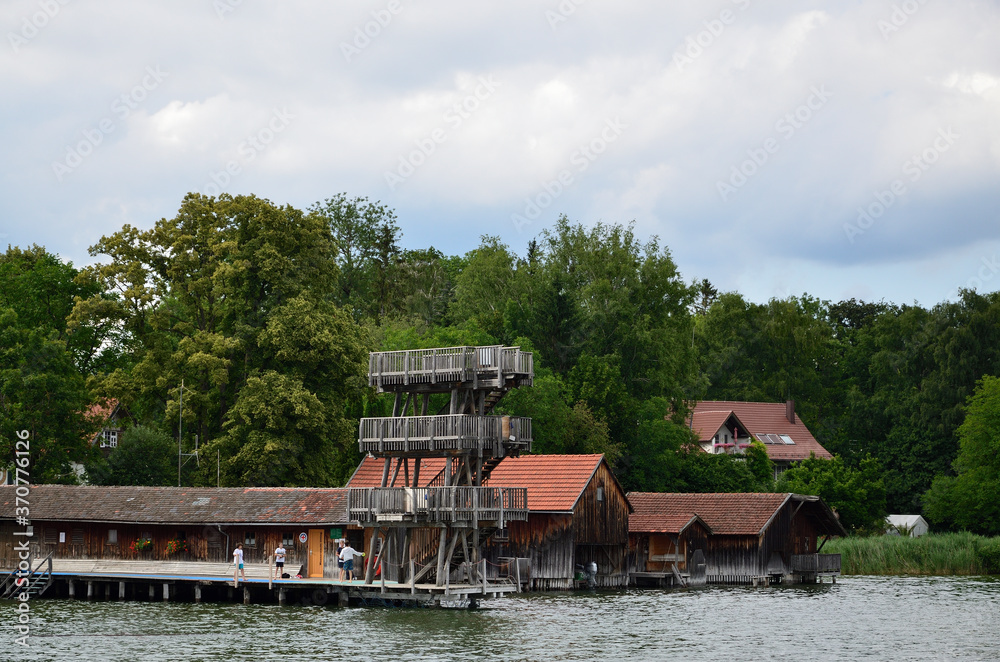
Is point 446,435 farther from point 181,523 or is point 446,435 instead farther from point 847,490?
point 847,490

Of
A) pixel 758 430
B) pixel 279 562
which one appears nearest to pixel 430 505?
pixel 279 562

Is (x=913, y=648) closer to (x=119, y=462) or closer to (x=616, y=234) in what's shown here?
(x=119, y=462)

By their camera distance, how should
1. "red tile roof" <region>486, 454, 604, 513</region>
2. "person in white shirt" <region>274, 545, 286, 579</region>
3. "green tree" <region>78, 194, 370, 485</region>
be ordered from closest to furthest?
"person in white shirt" <region>274, 545, 286, 579</region> → "red tile roof" <region>486, 454, 604, 513</region> → "green tree" <region>78, 194, 370, 485</region>

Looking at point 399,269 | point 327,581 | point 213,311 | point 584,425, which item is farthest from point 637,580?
point 399,269

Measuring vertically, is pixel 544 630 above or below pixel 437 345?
below

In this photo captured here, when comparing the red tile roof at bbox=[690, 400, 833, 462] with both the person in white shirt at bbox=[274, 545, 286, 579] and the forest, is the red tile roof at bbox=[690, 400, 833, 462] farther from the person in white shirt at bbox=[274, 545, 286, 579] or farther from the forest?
the person in white shirt at bbox=[274, 545, 286, 579]

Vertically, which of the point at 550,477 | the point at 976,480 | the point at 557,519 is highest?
the point at 550,477

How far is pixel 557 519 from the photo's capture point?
5231 cm

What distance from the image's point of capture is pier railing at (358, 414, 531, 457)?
4347cm

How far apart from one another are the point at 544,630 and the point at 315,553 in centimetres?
1370

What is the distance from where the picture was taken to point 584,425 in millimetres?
69625

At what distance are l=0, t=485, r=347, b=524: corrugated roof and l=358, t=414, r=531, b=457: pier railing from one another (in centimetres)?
355

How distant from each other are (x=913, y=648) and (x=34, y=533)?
112 feet

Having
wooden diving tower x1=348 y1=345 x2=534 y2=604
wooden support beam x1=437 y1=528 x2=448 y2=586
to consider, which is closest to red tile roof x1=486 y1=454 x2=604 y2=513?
wooden diving tower x1=348 y1=345 x2=534 y2=604
